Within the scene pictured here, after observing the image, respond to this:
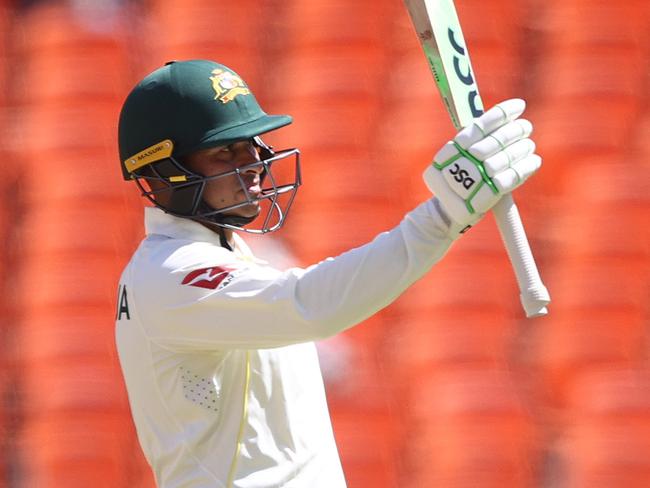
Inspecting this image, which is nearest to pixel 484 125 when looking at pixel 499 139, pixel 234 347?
pixel 499 139

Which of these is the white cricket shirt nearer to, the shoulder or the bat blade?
the shoulder

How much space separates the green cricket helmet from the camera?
6.84 feet

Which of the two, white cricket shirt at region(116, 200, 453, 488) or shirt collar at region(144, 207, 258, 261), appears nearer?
white cricket shirt at region(116, 200, 453, 488)

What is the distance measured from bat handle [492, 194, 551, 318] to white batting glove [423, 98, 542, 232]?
2.8 inches

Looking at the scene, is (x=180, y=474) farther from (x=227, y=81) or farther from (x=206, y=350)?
(x=227, y=81)

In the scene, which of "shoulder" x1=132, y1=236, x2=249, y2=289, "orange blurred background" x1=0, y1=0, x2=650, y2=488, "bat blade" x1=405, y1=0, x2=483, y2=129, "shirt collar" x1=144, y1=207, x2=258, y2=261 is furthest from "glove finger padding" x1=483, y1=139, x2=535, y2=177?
"orange blurred background" x1=0, y1=0, x2=650, y2=488

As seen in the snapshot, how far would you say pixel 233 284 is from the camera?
1861 mm

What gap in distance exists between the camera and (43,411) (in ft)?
10.2

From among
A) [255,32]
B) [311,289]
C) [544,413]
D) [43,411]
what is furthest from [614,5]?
[311,289]

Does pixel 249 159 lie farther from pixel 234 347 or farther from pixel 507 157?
pixel 507 157

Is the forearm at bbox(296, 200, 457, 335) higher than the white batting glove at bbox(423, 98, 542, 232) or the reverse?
the reverse

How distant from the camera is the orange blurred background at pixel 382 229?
2.98 meters

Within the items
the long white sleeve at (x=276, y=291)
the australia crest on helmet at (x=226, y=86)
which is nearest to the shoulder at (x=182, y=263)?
the long white sleeve at (x=276, y=291)

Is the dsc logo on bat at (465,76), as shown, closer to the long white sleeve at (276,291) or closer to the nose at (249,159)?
the long white sleeve at (276,291)
